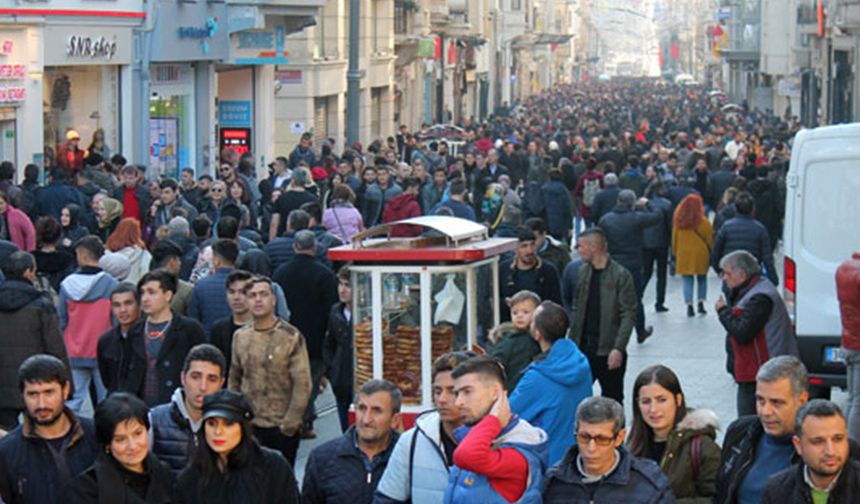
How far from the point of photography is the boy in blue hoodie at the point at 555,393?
9320 mm

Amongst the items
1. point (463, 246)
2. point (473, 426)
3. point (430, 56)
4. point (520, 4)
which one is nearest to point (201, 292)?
point (463, 246)

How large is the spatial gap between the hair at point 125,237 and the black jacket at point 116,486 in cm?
698

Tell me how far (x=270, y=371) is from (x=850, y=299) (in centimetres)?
334

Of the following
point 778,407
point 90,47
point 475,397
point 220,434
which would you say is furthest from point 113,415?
point 90,47

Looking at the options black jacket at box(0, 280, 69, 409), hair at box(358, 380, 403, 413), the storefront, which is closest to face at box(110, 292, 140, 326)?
black jacket at box(0, 280, 69, 409)

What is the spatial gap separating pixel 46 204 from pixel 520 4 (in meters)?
84.5

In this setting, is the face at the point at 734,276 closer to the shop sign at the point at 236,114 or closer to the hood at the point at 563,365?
the hood at the point at 563,365

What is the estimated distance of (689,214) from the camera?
20359mm

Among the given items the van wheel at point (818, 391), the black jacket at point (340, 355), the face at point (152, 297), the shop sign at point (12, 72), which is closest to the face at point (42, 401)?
the face at point (152, 297)

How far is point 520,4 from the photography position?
336 feet

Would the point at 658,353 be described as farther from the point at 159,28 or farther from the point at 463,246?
the point at 159,28

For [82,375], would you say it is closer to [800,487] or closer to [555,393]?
[555,393]

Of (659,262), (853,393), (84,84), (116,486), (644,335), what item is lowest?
(644,335)

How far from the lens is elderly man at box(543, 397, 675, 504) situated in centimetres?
683
